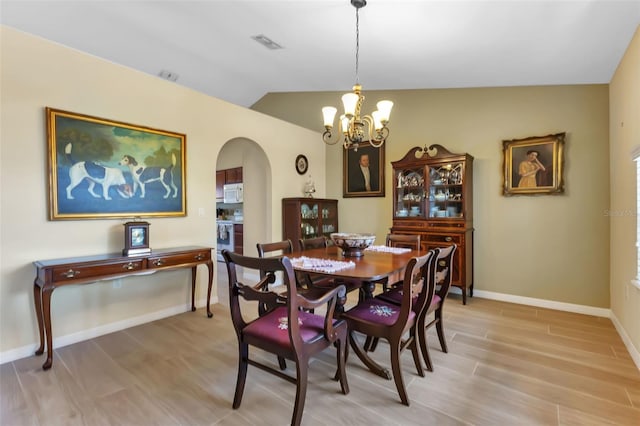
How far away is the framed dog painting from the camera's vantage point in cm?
260

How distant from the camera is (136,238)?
287 cm

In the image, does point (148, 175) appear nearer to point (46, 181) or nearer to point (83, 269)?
point (46, 181)

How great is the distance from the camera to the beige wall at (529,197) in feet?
11.1

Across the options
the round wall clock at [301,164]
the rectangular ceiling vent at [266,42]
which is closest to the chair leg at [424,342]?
the rectangular ceiling vent at [266,42]

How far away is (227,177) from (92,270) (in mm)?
4120

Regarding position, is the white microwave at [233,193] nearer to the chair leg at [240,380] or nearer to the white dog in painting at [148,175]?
the white dog in painting at [148,175]

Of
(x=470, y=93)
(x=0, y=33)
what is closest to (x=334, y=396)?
(x=0, y=33)

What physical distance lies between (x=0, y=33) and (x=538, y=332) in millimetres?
5153

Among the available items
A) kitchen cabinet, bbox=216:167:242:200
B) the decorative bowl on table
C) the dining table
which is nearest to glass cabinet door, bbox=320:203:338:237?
kitchen cabinet, bbox=216:167:242:200

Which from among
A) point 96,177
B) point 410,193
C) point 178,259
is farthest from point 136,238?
point 410,193

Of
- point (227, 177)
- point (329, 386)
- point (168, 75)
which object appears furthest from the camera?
point (227, 177)

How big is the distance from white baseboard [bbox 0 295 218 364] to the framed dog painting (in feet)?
3.37

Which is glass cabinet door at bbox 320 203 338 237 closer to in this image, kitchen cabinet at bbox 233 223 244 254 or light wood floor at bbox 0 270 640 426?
kitchen cabinet at bbox 233 223 244 254

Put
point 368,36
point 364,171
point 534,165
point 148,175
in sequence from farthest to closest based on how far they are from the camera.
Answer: point 364,171 < point 534,165 < point 148,175 < point 368,36
